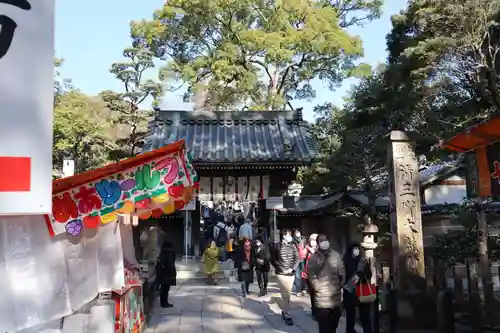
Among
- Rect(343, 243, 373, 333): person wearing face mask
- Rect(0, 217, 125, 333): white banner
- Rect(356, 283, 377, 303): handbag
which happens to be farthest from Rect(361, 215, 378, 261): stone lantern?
Rect(0, 217, 125, 333): white banner

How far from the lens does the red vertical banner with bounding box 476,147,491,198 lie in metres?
7.25

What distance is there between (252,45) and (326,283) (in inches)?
854

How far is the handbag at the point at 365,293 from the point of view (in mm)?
7555

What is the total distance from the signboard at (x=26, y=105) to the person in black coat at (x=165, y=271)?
959 centimetres

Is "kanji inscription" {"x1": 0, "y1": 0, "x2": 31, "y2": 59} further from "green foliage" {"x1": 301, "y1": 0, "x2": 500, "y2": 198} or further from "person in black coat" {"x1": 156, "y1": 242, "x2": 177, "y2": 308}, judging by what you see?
"person in black coat" {"x1": 156, "y1": 242, "x2": 177, "y2": 308}

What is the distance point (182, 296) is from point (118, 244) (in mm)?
8409

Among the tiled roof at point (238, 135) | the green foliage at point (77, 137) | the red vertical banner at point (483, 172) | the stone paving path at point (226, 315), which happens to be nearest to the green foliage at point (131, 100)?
the green foliage at point (77, 137)

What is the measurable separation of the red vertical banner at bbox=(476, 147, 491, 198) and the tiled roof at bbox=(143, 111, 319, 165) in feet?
31.2

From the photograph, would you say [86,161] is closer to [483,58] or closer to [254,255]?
[254,255]

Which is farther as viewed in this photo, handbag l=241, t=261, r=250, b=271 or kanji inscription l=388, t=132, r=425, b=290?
handbag l=241, t=261, r=250, b=271

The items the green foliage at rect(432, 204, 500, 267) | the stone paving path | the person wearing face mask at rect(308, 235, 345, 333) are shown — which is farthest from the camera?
the green foliage at rect(432, 204, 500, 267)

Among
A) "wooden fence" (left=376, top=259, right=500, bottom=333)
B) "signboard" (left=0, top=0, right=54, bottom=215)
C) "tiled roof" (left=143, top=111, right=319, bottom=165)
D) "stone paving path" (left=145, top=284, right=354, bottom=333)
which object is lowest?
"stone paving path" (left=145, top=284, right=354, bottom=333)

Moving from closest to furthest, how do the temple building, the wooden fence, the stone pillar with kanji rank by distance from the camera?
the wooden fence → the stone pillar with kanji → the temple building

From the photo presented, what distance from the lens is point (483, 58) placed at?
12719 mm
